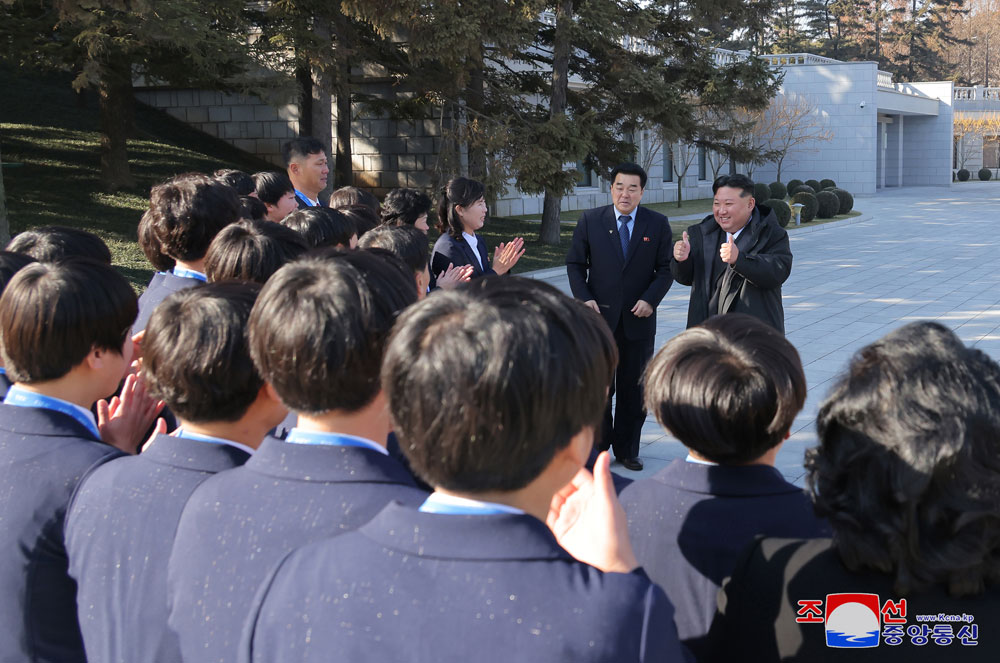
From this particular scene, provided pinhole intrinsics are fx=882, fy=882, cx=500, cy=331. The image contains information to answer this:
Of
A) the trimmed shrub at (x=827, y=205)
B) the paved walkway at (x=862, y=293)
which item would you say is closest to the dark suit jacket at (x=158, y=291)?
the paved walkway at (x=862, y=293)

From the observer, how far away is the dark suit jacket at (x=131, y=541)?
182 cm

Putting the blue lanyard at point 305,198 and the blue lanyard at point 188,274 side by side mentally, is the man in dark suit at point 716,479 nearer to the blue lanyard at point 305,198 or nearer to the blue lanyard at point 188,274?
the blue lanyard at point 188,274

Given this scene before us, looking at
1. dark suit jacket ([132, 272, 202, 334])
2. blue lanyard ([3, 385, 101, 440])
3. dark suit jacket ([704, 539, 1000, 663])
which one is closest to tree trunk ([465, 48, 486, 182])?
dark suit jacket ([132, 272, 202, 334])

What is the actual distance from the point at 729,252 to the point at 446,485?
3814 millimetres

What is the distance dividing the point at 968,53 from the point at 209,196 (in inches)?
3085

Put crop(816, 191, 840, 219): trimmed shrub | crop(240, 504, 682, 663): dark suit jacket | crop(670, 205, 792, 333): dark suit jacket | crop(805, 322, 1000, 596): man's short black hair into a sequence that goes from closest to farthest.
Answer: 1. crop(240, 504, 682, 663): dark suit jacket
2. crop(805, 322, 1000, 596): man's short black hair
3. crop(670, 205, 792, 333): dark suit jacket
4. crop(816, 191, 840, 219): trimmed shrub

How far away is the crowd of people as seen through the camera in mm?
1247

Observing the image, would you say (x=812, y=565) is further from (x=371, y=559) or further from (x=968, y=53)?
(x=968, y=53)

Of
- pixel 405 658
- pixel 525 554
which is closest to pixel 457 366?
pixel 525 554

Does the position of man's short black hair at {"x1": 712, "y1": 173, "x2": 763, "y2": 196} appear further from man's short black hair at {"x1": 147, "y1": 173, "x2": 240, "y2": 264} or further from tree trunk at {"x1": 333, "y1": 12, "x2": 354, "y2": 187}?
tree trunk at {"x1": 333, "y1": 12, "x2": 354, "y2": 187}

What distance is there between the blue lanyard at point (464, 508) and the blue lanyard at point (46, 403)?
130 centimetres

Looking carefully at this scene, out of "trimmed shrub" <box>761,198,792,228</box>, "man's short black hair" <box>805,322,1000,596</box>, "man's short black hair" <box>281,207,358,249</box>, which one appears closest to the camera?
"man's short black hair" <box>805,322,1000,596</box>

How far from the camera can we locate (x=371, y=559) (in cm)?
128

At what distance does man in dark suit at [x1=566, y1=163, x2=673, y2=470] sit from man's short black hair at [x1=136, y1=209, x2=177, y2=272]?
8.86 ft
